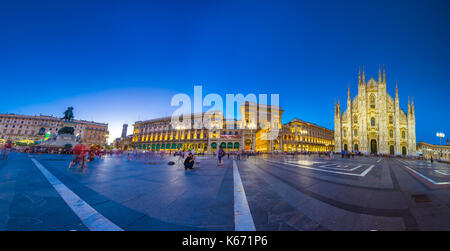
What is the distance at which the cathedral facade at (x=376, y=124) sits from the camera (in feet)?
121

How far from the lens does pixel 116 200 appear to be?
120 inches

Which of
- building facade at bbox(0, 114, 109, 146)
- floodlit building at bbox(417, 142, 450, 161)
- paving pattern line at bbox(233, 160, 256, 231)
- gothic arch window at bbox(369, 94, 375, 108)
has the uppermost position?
gothic arch window at bbox(369, 94, 375, 108)

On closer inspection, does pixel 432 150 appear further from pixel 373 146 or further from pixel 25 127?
pixel 25 127

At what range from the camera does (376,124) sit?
38688 mm

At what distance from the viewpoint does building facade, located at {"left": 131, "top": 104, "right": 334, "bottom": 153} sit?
46.0 meters

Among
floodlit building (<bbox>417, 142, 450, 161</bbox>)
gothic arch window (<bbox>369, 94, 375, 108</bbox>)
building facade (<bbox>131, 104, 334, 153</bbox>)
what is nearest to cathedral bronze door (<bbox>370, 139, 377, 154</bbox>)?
gothic arch window (<bbox>369, 94, 375, 108</bbox>)

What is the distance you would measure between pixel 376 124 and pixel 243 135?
1278 inches

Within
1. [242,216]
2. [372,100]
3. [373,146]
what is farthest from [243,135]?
[242,216]

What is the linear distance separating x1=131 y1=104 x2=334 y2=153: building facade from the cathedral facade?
1396 cm

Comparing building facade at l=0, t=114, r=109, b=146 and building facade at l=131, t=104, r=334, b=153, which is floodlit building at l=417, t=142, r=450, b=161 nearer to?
building facade at l=131, t=104, r=334, b=153
